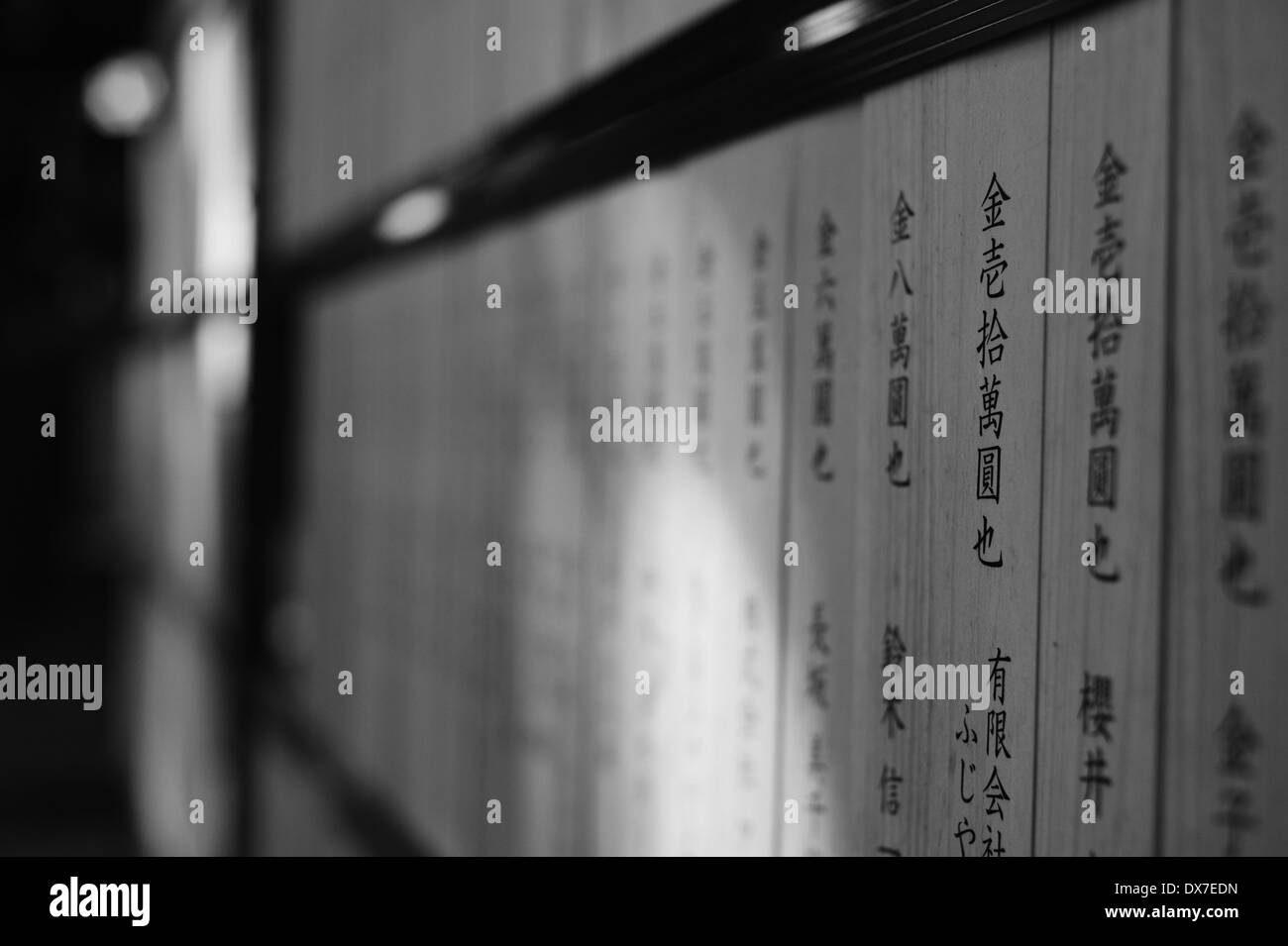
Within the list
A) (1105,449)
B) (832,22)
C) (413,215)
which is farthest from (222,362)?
(1105,449)

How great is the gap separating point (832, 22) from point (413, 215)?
827 millimetres

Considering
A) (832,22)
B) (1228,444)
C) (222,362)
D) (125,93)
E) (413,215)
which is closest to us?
(1228,444)

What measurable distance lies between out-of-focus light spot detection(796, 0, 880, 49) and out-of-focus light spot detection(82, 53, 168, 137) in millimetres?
3053

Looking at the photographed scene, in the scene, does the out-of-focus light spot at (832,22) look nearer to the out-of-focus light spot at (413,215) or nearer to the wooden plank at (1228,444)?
the wooden plank at (1228,444)

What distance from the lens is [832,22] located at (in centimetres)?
57

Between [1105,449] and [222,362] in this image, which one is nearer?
[1105,449]

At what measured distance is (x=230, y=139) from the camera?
7.60 feet

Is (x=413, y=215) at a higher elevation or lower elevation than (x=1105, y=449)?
higher

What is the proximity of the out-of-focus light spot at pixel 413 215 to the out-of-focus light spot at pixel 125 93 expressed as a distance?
7.08 ft

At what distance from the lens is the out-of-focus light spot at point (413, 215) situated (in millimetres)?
1221

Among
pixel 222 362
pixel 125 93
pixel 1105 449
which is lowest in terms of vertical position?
pixel 1105 449

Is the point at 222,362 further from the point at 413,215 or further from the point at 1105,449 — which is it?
the point at 1105,449

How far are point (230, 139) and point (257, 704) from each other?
117 centimetres
